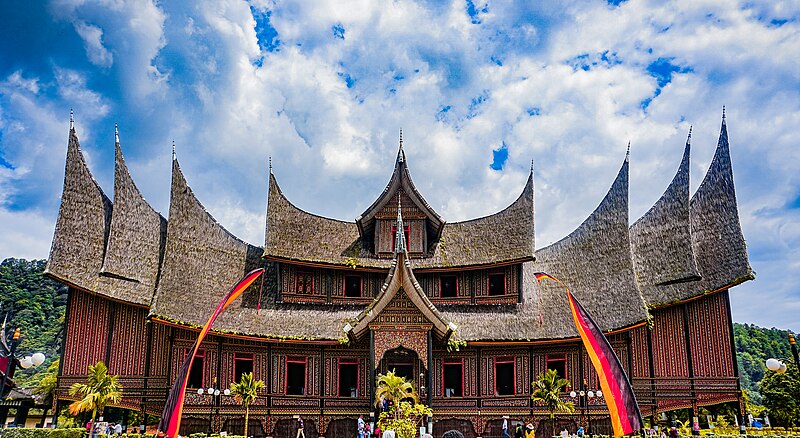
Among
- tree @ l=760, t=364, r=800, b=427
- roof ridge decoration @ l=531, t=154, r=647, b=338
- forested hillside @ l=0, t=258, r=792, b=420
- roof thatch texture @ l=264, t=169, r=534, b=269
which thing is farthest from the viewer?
forested hillside @ l=0, t=258, r=792, b=420

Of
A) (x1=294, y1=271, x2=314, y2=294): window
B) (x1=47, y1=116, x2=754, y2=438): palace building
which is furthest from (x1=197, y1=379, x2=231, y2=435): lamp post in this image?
(x1=294, y1=271, x2=314, y2=294): window

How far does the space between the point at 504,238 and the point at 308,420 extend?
402 inches

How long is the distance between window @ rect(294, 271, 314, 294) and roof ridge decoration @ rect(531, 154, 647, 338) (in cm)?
882

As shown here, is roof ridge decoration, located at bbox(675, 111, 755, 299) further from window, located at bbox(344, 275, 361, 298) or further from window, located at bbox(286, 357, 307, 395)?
window, located at bbox(286, 357, 307, 395)

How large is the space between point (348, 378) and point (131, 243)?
933 cm

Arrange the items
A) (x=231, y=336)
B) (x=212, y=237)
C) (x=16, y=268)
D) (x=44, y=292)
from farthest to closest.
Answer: (x=16, y=268) < (x=44, y=292) < (x=212, y=237) < (x=231, y=336)

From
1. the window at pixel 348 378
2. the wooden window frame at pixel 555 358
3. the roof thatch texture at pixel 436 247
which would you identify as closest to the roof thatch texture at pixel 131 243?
the roof thatch texture at pixel 436 247

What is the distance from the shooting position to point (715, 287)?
2308 centimetres

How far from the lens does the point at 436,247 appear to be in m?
26.7

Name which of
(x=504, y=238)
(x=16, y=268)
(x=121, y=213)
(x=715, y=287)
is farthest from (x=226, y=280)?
(x=16, y=268)

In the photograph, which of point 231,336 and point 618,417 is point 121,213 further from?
point 618,417

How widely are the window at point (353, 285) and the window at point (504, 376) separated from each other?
5969mm

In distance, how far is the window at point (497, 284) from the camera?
25750 mm

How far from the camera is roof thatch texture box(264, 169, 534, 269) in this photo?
2522 centimetres
